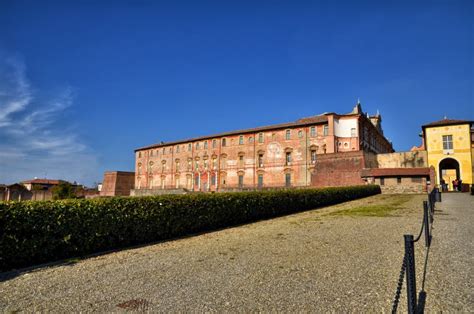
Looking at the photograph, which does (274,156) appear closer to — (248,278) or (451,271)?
(451,271)

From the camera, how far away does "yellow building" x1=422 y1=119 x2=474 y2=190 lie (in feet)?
105

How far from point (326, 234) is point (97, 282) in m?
6.13

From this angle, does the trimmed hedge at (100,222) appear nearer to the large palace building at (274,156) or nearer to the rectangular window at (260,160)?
the large palace building at (274,156)

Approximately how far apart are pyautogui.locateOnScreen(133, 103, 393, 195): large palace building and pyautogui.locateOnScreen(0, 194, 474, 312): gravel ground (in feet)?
90.6

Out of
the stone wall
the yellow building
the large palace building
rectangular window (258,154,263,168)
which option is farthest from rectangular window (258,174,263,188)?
the yellow building

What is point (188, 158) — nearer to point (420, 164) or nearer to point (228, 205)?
point (420, 164)

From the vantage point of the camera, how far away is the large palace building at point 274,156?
35.1 m

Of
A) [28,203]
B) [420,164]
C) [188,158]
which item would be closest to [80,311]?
[28,203]

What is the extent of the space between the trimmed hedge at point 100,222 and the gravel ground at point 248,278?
1.70 feet

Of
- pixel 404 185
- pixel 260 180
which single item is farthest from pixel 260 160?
pixel 404 185

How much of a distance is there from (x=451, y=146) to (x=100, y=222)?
37688 mm

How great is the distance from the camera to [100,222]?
23.2ft

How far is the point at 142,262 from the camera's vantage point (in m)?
6.00

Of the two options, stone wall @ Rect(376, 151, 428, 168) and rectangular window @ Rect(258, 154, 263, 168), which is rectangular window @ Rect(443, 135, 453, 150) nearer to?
stone wall @ Rect(376, 151, 428, 168)
